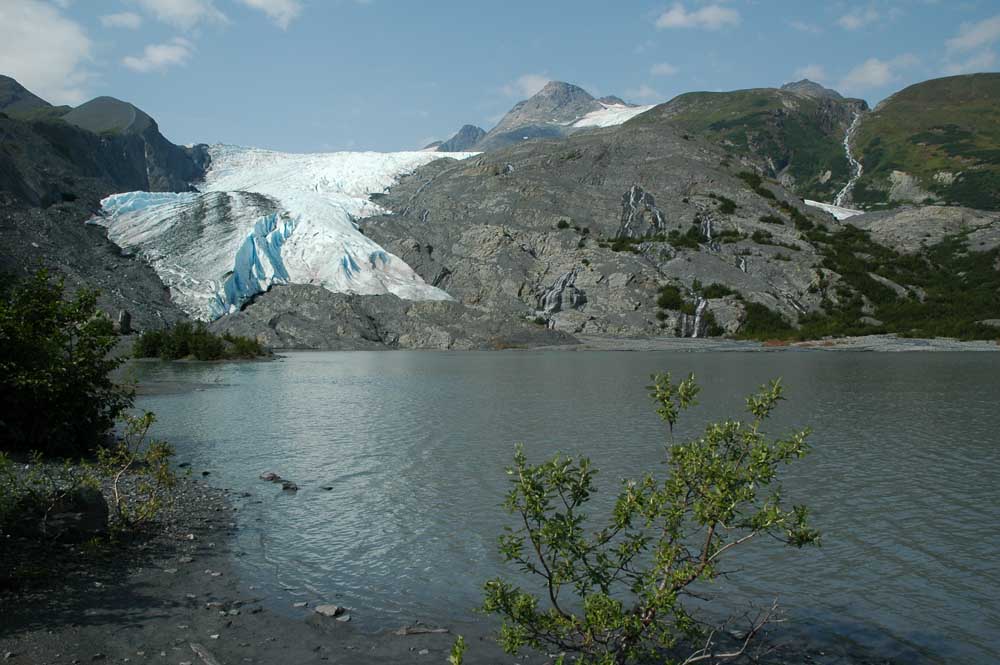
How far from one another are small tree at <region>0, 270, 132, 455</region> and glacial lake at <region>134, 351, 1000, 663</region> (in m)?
3.28

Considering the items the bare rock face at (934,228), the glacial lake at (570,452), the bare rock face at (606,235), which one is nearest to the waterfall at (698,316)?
the bare rock face at (606,235)

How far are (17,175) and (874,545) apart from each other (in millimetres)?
92226

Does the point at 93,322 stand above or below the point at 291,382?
above

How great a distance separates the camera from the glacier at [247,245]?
85000 mm

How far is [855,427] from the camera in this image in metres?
26.1

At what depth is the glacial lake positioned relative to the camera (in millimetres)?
10500

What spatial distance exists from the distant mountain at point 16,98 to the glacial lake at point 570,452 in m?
158

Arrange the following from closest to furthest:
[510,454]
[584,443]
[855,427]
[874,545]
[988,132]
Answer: [874,545] → [510,454] → [584,443] → [855,427] → [988,132]

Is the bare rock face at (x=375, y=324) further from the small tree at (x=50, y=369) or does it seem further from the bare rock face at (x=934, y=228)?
the bare rock face at (x=934, y=228)

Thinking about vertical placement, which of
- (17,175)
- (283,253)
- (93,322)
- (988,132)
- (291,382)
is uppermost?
(988,132)

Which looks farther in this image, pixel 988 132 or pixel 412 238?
pixel 988 132

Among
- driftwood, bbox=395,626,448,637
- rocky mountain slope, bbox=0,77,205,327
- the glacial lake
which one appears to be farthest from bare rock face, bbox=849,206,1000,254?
driftwood, bbox=395,626,448,637

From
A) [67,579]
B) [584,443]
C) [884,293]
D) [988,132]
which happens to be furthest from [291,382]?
[988,132]

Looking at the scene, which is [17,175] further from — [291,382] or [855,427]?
[855,427]
